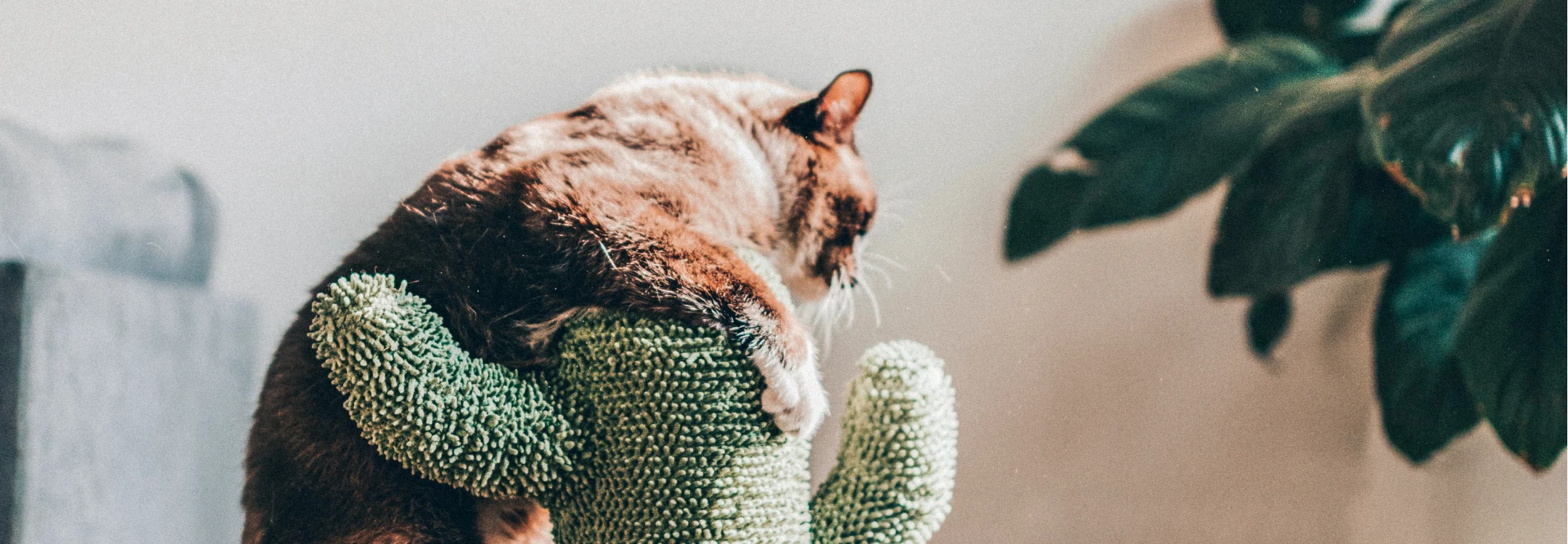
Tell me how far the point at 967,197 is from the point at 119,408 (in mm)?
557

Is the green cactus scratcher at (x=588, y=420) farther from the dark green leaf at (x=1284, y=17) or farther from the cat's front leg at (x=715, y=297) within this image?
the dark green leaf at (x=1284, y=17)

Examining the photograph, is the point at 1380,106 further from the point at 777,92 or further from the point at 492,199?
the point at 492,199

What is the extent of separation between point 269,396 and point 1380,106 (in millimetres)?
824

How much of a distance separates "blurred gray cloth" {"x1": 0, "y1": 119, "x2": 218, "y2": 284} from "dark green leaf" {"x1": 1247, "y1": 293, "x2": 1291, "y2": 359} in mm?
815

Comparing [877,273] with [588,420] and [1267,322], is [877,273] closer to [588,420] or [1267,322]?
[588,420]

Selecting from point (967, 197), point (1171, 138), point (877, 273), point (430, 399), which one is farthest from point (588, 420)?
point (1171, 138)

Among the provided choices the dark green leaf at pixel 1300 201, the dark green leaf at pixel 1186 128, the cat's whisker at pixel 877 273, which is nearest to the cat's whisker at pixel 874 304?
the cat's whisker at pixel 877 273

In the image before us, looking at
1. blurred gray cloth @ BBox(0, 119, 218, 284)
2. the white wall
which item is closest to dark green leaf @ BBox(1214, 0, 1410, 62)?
the white wall

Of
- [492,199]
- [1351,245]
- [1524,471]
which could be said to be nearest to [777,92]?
[492,199]

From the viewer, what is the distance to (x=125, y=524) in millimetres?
455

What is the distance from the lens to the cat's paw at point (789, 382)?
16.9 inches

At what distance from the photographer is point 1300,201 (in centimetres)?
80

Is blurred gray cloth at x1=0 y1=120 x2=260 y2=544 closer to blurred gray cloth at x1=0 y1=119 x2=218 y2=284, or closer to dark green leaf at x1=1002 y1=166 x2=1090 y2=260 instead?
blurred gray cloth at x1=0 y1=119 x2=218 y2=284

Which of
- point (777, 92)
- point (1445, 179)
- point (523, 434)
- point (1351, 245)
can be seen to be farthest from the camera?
point (1351, 245)
